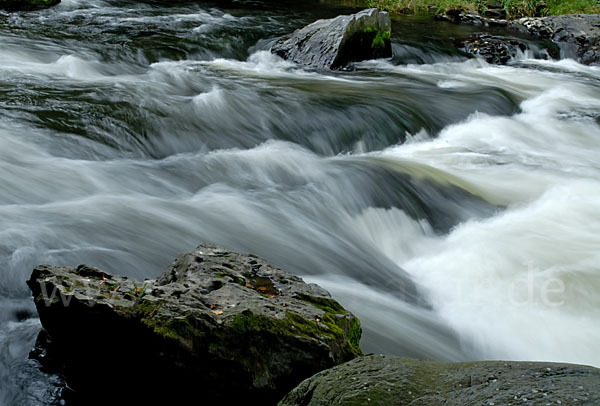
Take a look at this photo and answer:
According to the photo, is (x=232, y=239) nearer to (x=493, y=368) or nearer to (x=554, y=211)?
(x=493, y=368)

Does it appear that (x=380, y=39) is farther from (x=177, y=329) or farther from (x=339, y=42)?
(x=177, y=329)

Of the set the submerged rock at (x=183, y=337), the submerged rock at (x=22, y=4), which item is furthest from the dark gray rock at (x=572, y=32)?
the submerged rock at (x=183, y=337)

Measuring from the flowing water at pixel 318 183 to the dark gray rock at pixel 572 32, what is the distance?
11.2ft

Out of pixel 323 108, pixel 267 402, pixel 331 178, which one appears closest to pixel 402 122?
pixel 323 108

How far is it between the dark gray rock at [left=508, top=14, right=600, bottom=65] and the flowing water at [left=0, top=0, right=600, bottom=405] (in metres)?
3.42

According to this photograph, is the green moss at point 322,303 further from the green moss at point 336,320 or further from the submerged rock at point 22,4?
the submerged rock at point 22,4

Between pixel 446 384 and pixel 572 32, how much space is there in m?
13.9

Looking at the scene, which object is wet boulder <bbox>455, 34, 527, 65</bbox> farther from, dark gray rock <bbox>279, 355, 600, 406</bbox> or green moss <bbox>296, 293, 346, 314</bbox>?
dark gray rock <bbox>279, 355, 600, 406</bbox>

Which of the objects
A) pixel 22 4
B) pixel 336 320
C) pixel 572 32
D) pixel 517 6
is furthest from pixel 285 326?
pixel 517 6

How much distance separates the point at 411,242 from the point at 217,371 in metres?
3.05

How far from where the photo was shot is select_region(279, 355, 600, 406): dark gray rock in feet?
5.94

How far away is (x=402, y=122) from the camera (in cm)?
766

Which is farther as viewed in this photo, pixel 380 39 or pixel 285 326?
pixel 380 39

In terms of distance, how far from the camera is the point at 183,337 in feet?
8.18
